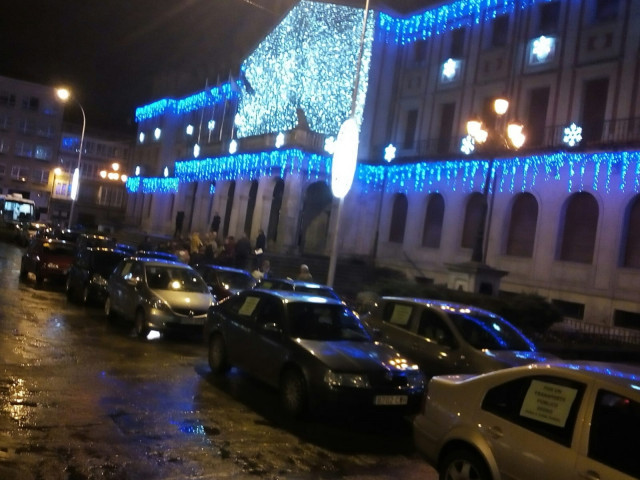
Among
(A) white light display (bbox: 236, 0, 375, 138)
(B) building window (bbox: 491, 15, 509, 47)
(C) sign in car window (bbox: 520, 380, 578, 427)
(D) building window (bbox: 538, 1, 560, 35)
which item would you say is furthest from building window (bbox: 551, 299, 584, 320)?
(C) sign in car window (bbox: 520, 380, 578, 427)

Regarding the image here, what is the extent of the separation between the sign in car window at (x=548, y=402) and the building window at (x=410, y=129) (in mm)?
30288

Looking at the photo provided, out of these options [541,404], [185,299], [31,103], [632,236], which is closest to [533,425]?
[541,404]

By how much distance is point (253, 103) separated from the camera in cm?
4131

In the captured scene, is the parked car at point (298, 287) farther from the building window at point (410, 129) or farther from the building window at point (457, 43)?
the building window at point (457, 43)

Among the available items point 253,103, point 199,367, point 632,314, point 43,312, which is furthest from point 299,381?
point 253,103

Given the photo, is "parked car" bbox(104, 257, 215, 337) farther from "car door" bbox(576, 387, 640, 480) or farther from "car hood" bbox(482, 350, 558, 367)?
"car door" bbox(576, 387, 640, 480)

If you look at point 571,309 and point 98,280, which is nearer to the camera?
point 98,280

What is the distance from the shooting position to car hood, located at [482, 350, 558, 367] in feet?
31.1

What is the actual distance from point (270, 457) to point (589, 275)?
68.1ft

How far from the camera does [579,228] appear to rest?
26000 mm

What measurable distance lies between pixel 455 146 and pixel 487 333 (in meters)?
22.4

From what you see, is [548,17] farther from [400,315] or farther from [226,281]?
[400,315]

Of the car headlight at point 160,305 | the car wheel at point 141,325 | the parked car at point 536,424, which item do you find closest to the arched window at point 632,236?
the car headlight at point 160,305

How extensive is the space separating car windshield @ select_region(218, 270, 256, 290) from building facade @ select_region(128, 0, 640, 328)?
6.39 meters
